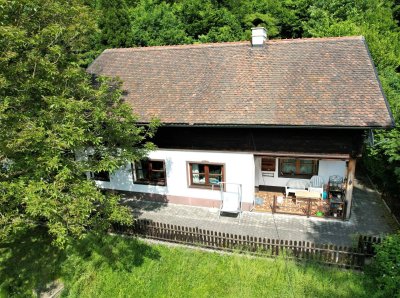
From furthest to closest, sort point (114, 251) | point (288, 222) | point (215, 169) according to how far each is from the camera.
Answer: point (215, 169)
point (288, 222)
point (114, 251)

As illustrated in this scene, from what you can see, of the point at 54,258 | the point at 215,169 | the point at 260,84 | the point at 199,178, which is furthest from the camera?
the point at 199,178

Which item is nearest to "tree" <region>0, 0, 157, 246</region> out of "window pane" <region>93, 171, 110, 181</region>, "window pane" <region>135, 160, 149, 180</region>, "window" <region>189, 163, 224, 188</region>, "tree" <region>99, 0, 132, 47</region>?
"window" <region>189, 163, 224, 188</region>

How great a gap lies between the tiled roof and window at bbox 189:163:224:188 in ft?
6.95

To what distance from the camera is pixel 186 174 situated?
13164 mm

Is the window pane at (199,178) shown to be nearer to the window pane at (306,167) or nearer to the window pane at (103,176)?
the window pane at (103,176)

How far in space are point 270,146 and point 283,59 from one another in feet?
14.1

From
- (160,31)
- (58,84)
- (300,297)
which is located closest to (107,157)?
(58,84)

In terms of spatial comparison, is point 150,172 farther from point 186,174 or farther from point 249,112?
point 249,112

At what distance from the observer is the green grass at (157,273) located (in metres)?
8.75

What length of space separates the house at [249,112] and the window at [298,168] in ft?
0.15

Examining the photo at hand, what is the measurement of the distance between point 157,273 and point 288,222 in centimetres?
539

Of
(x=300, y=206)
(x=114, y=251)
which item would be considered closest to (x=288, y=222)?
(x=300, y=206)

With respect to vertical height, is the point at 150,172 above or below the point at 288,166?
above

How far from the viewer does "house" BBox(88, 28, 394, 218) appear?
11109mm
